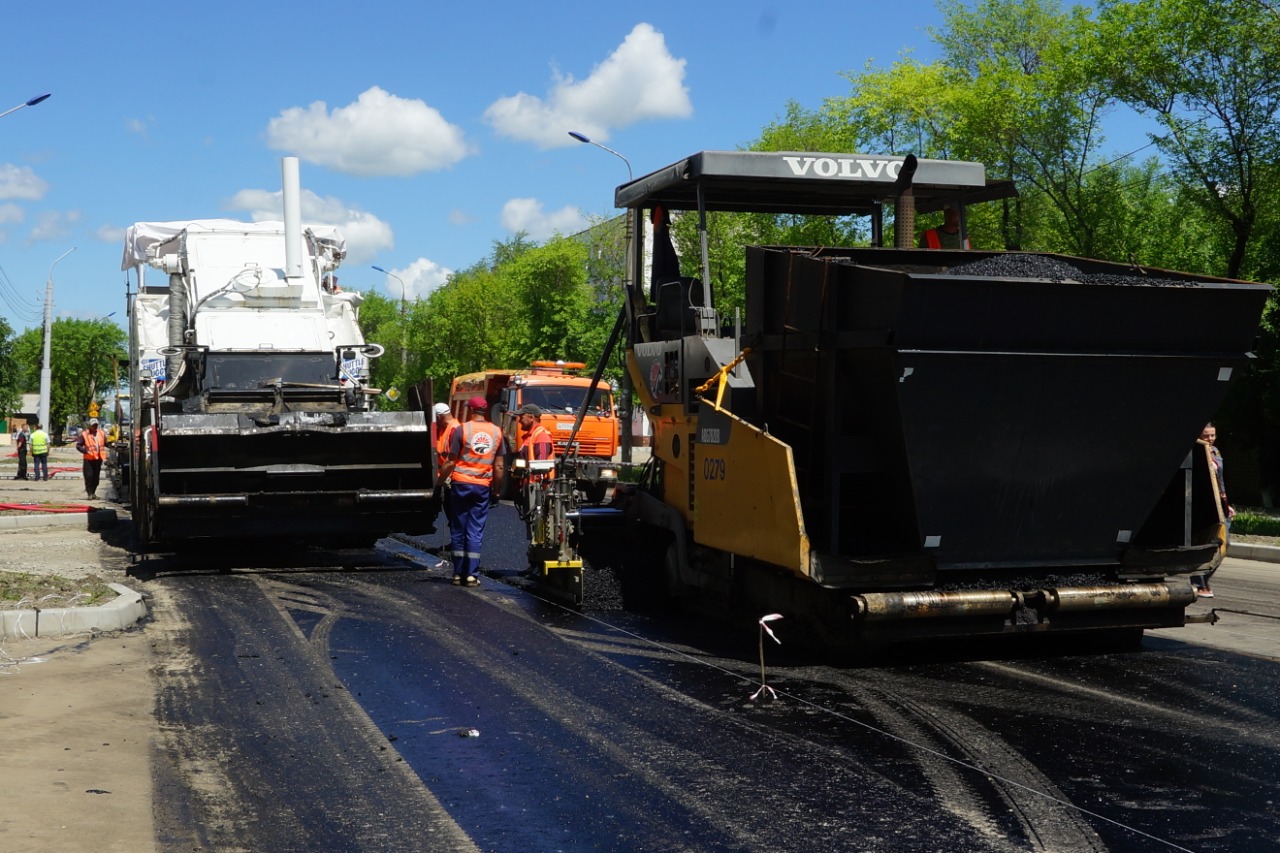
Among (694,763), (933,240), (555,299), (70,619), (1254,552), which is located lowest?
(1254,552)

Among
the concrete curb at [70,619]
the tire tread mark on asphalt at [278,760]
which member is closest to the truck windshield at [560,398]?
the concrete curb at [70,619]

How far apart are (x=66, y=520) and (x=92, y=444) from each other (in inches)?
Result: 304

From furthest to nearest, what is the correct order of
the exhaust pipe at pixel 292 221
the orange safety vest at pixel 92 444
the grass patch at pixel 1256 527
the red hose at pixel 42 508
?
the orange safety vest at pixel 92 444
the red hose at pixel 42 508
the grass patch at pixel 1256 527
the exhaust pipe at pixel 292 221

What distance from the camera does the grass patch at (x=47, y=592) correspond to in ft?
29.6

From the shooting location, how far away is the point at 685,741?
600 centimetres

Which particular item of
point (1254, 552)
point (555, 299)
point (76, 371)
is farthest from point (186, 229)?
point (76, 371)

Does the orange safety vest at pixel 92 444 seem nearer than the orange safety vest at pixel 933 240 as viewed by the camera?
No

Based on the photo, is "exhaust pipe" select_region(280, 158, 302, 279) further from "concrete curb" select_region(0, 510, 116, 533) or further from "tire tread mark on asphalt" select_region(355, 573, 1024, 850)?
"tire tread mark on asphalt" select_region(355, 573, 1024, 850)

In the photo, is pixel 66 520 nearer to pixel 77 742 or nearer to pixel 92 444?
pixel 92 444

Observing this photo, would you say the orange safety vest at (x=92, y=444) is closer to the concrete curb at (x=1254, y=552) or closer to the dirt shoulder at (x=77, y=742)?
the dirt shoulder at (x=77, y=742)

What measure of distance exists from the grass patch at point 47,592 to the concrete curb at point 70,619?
17cm

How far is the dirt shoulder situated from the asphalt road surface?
142mm

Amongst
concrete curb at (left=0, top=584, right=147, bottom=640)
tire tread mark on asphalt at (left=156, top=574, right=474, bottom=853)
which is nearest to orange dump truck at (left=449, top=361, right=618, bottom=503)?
concrete curb at (left=0, top=584, right=147, bottom=640)

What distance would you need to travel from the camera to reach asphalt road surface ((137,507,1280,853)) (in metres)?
4.78
